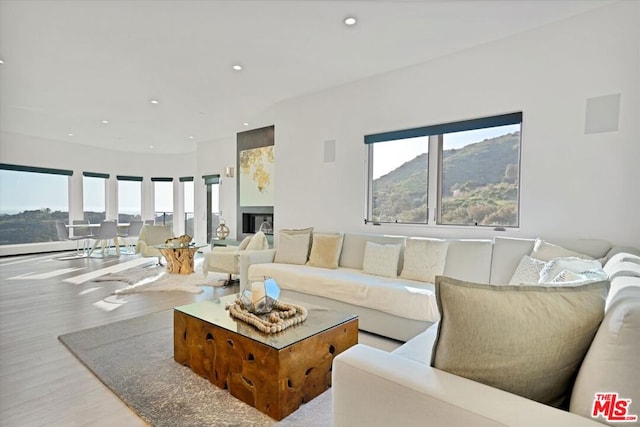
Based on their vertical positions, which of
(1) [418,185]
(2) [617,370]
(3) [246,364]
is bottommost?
(3) [246,364]

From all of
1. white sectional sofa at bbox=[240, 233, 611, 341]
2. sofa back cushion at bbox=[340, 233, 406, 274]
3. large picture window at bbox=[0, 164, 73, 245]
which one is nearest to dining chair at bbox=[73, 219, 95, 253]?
large picture window at bbox=[0, 164, 73, 245]

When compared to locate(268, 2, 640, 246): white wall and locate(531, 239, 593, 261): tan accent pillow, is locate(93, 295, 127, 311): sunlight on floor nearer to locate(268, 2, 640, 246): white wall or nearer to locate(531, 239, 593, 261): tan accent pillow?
locate(268, 2, 640, 246): white wall

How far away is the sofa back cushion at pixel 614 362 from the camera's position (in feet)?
2.73

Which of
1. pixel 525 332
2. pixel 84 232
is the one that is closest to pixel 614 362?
pixel 525 332

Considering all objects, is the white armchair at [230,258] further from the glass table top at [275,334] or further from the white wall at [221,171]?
A: the white wall at [221,171]

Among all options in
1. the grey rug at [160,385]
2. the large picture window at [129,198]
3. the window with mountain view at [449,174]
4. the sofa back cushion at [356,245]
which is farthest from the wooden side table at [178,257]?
the large picture window at [129,198]

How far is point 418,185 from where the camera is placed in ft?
13.4

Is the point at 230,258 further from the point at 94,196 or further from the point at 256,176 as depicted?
the point at 94,196

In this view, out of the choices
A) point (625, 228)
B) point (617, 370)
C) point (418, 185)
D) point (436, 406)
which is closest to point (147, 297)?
point (418, 185)

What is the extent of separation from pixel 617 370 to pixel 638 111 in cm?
284

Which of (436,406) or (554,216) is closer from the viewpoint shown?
(436,406)

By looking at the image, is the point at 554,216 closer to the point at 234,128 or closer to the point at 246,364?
the point at 246,364

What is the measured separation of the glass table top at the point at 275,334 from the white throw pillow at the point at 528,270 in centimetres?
133

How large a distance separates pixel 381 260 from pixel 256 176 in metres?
3.94
